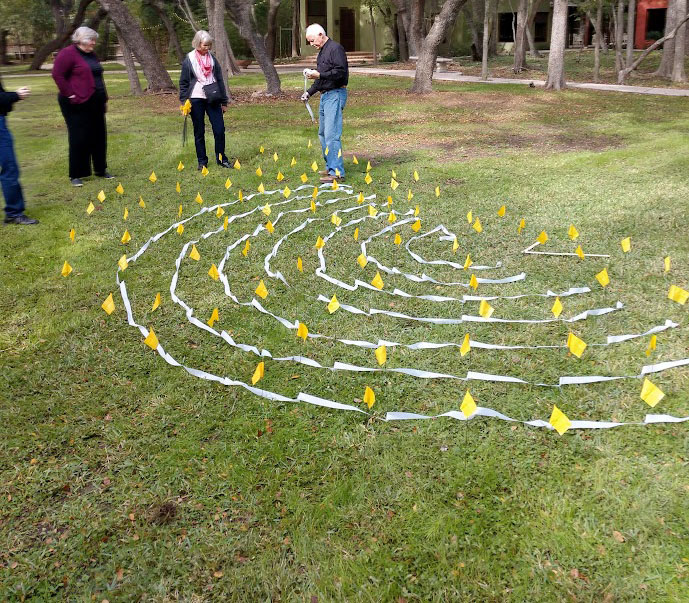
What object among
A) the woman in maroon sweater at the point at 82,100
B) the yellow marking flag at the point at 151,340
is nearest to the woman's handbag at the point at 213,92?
the woman in maroon sweater at the point at 82,100

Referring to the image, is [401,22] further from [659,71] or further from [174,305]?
[174,305]

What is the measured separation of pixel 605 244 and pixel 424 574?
434 centimetres

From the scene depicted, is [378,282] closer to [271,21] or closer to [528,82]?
[528,82]

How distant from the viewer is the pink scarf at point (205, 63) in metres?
8.14

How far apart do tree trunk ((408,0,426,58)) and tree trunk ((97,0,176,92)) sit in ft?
33.9

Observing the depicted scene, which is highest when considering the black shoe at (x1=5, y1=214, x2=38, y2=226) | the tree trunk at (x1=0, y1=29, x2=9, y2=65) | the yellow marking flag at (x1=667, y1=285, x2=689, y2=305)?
the tree trunk at (x1=0, y1=29, x2=9, y2=65)

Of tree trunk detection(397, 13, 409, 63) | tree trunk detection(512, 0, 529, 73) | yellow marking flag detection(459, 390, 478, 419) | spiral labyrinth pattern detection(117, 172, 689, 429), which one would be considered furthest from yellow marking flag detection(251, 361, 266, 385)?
tree trunk detection(397, 13, 409, 63)

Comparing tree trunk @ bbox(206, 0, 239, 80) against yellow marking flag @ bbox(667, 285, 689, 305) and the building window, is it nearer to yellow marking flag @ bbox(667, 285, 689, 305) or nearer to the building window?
yellow marking flag @ bbox(667, 285, 689, 305)

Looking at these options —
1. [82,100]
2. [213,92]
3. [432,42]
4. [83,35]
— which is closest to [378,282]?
[213,92]

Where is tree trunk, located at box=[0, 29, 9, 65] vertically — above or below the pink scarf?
above

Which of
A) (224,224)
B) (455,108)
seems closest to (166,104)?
(455,108)

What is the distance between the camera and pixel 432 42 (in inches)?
640

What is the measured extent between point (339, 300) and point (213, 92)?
476 centimetres

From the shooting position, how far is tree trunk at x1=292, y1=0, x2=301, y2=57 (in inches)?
1362
